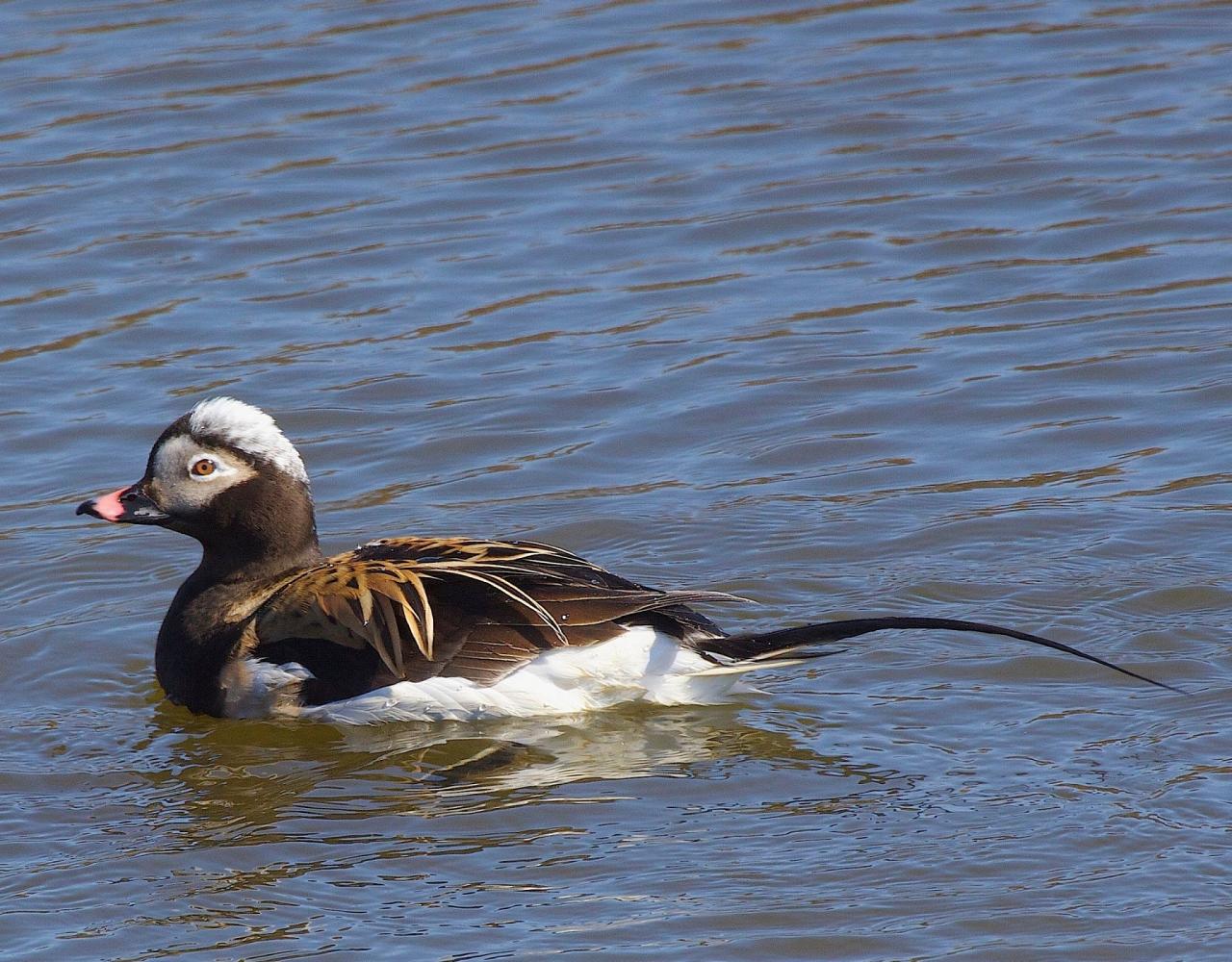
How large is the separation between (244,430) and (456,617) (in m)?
1.01

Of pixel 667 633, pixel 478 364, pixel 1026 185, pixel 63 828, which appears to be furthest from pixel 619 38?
pixel 63 828

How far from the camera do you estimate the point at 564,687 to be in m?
6.74

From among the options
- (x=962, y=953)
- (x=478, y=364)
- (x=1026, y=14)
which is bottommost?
(x=962, y=953)

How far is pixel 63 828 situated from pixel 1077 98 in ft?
27.7

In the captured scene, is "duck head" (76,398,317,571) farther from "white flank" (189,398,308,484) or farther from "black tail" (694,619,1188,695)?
"black tail" (694,619,1188,695)

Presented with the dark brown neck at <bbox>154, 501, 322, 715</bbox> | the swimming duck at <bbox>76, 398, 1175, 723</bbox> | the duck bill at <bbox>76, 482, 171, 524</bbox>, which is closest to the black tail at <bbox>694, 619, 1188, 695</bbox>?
the swimming duck at <bbox>76, 398, 1175, 723</bbox>

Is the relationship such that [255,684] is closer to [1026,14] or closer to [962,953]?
[962,953]

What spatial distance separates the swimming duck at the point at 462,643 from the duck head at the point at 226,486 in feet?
0.67

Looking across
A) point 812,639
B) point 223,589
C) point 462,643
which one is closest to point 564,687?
point 462,643

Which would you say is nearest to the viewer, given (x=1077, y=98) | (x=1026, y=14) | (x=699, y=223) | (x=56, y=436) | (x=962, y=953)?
(x=962, y=953)

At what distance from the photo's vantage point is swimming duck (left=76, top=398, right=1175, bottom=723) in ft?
21.9

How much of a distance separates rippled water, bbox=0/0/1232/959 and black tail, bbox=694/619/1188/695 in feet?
0.66

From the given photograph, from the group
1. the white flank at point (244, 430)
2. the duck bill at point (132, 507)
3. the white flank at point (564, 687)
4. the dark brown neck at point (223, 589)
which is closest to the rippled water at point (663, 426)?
the white flank at point (564, 687)

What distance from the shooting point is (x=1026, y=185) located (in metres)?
11.6
